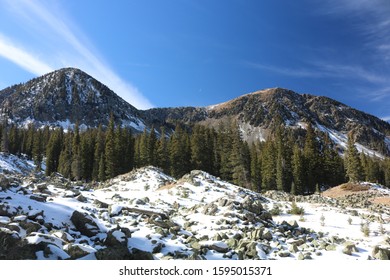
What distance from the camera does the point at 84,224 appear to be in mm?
12562

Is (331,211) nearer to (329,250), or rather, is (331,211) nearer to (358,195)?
(329,250)

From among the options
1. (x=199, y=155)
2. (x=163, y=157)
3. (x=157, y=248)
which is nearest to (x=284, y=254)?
(x=157, y=248)

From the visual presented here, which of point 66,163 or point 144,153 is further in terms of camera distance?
point 66,163

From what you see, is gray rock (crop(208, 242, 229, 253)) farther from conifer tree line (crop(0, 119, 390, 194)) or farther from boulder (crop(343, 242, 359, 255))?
conifer tree line (crop(0, 119, 390, 194))

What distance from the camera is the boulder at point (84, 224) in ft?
39.9

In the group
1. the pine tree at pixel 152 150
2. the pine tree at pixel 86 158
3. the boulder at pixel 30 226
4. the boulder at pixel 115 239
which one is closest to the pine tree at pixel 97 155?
the pine tree at pixel 86 158

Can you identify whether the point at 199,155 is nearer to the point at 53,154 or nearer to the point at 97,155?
the point at 97,155

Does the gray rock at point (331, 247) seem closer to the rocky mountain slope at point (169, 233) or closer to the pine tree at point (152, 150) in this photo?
the rocky mountain slope at point (169, 233)

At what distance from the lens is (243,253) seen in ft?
36.7

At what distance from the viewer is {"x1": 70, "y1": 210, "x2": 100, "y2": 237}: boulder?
1216 cm

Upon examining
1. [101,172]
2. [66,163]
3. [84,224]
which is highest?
[66,163]

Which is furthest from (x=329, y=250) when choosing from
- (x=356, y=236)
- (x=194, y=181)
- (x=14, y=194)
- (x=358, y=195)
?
(x=358, y=195)

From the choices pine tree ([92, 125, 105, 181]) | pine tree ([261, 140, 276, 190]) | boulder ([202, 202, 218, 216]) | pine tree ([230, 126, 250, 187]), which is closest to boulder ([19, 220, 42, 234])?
boulder ([202, 202, 218, 216])

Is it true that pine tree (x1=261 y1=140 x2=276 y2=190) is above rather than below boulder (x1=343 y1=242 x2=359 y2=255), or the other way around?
above
